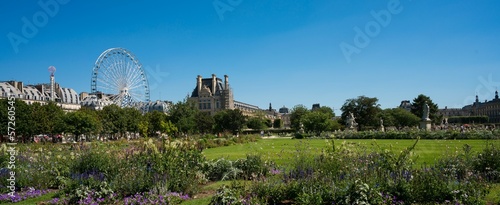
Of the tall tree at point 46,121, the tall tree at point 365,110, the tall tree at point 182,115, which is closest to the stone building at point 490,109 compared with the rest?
the tall tree at point 365,110

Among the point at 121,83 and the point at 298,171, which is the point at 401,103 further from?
the point at 298,171

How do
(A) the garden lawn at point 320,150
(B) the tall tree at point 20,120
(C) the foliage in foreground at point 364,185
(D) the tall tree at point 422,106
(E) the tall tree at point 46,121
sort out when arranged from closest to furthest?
(C) the foliage in foreground at point 364,185, (A) the garden lawn at point 320,150, (B) the tall tree at point 20,120, (E) the tall tree at point 46,121, (D) the tall tree at point 422,106

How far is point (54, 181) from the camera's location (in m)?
11.2

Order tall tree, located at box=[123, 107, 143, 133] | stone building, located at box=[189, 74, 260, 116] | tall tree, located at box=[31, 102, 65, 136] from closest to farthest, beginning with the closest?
tall tree, located at box=[31, 102, 65, 136] → tall tree, located at box=[123, 107, 143, 133] → stone building, located at box=[189, 74, 260, 116]

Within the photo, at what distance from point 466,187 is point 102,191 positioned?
790 cm

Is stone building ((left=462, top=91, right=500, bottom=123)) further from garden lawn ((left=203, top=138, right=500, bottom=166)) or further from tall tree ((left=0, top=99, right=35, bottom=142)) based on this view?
tall tree ((left=0, top=99, right=35, bottom=142))

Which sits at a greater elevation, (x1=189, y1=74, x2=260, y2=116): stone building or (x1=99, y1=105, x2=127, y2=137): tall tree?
(x1=189, y1=74, x2=260, y2=116): stone building

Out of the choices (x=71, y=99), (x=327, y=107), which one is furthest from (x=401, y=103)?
(x=71, y=99)

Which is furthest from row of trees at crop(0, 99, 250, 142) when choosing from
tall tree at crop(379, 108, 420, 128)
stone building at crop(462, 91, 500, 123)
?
stone building at crop(462, 91, 500, 123)

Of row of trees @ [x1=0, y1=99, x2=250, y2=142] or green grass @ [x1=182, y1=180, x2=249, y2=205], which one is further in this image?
row of trees @ [x1=0, y1=99, x2=250, y2=142]

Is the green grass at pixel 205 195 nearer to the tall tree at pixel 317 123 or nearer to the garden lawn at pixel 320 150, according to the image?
the garden lawn at pixel 320 150

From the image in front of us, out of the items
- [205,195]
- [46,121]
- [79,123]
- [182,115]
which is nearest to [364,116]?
[182,115]

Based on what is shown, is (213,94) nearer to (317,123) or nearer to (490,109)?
(317,123)

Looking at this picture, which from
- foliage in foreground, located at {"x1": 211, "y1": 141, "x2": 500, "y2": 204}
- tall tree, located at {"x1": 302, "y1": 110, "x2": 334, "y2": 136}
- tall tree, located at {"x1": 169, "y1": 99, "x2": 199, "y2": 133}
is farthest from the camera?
tall tree, located at {"x1": 169, "y1": 99, "x2": 199, "y2": 133}
